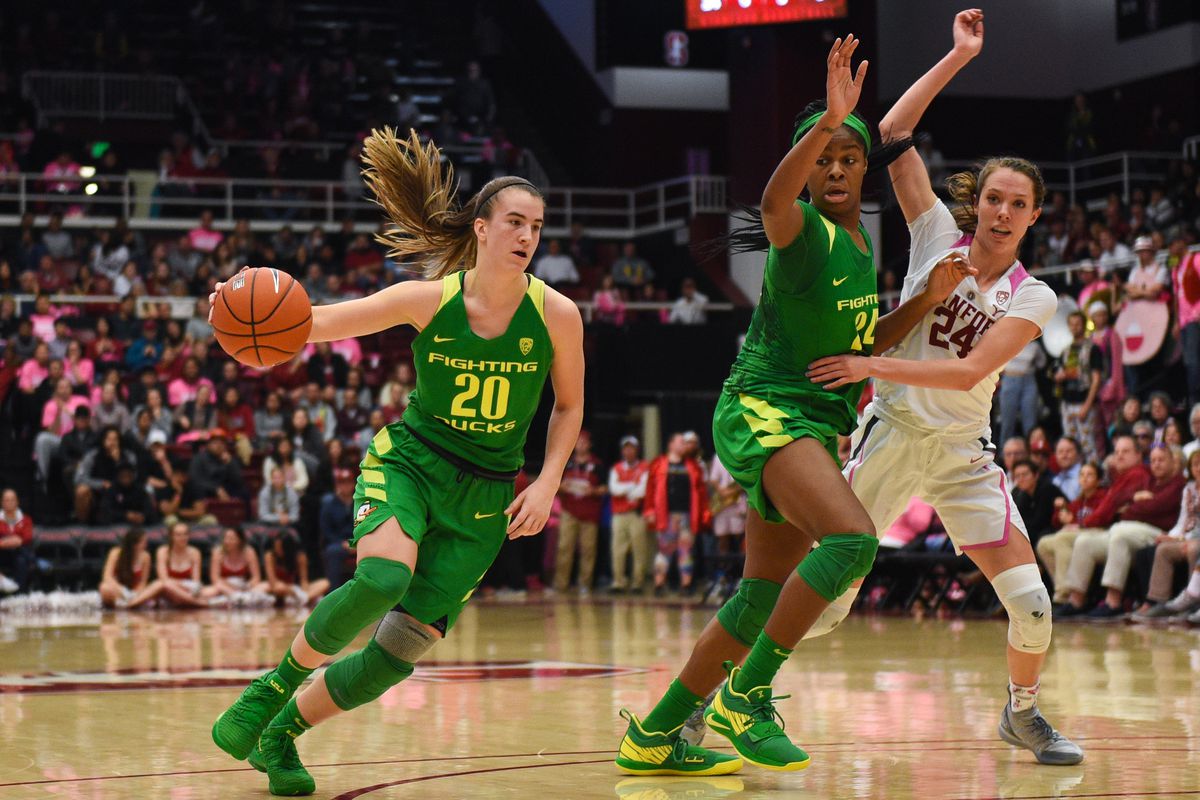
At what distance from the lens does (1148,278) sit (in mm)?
14812

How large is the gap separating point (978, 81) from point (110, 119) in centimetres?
→ 1378

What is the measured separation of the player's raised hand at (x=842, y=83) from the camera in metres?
4.86

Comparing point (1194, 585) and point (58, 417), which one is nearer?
point (1194, 585)

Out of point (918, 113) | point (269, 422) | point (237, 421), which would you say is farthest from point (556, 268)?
point (918, 113)

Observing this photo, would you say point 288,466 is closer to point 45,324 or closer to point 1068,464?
point 45,324

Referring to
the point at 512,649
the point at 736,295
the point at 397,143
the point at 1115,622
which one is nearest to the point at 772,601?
the point at 397,143

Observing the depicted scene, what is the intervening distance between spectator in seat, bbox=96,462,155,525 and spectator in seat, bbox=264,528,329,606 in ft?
4.33

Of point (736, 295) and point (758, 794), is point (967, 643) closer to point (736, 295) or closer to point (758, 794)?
point (758, 794)

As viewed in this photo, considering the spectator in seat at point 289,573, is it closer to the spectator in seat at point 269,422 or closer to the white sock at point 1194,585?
the spectator in seat at point 269,422

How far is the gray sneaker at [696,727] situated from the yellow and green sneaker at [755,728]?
0.46 m

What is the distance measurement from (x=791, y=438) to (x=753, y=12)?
1702 cm

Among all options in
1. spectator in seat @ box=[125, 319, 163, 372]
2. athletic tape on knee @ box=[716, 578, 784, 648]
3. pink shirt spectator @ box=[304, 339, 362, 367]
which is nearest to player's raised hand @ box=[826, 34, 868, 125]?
athletic tape on knee @ box=[716, 578, 784, 648]

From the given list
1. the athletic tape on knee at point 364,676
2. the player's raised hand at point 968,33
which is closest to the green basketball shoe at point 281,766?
the athletic tape on knee at point 364,676

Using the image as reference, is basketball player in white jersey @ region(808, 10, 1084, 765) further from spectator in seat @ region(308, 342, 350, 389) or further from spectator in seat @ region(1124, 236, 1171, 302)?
spectator in seat @ region(308, 342, 350, 389)
